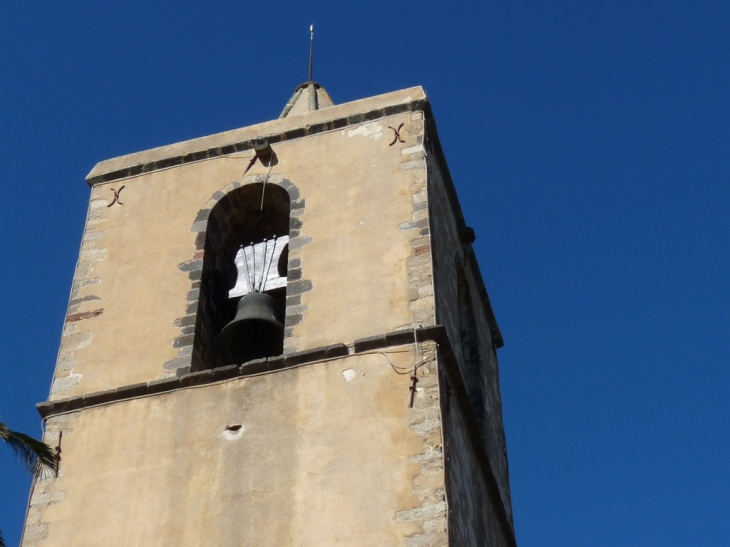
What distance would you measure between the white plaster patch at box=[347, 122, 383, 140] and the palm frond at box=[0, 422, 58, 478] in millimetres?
4141

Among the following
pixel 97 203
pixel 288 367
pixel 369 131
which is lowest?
pixel 288 367

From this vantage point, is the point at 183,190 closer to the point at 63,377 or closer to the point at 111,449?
the point at 63,377

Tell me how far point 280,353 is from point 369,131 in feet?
7.99

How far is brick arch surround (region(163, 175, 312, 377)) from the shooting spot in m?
11.3

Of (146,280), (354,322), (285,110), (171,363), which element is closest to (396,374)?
(354,322)

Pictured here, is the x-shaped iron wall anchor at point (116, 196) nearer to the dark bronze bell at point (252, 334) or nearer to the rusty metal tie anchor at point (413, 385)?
the dark bronze bell at point (252, 334)

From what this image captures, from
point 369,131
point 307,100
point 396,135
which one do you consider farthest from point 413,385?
point 307,100

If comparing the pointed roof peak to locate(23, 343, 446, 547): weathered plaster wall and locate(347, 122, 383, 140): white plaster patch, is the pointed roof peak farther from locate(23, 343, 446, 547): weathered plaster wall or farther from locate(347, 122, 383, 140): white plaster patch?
locate(23, 343, 446, 547): weathered plaster wall

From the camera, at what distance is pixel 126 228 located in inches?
505

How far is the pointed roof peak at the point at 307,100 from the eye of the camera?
50.0 ft

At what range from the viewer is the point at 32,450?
1031cm

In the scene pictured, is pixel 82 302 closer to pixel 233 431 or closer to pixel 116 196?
pixel 116 196

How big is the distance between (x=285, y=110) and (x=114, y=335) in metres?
4.44

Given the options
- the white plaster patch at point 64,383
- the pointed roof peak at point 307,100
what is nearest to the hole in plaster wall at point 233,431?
the white plaster patch at point 64,383
